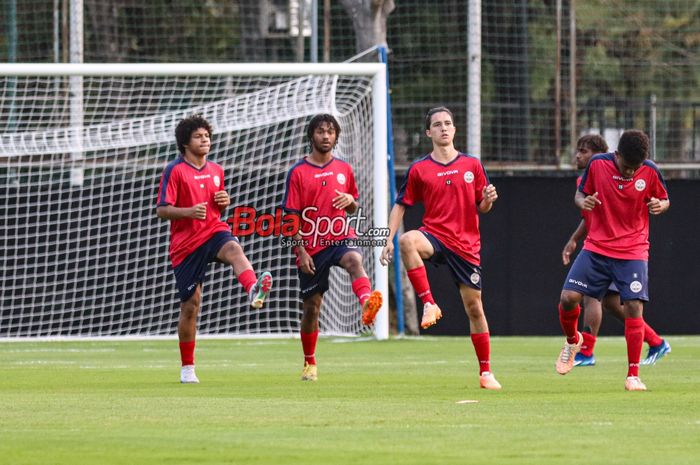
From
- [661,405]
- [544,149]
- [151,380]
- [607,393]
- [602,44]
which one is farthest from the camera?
[602,44]

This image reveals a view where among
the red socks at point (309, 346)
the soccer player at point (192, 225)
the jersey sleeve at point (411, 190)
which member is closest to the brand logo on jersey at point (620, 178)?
the jersey sleeve at point (411, 190)

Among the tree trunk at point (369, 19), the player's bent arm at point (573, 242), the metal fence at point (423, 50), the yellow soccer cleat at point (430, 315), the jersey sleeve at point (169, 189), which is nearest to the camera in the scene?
the yellow soccer cleat at point (430, 315)

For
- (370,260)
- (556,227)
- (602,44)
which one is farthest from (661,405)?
(602,44)

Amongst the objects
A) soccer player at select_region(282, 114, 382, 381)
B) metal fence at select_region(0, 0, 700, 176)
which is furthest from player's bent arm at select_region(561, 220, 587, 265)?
metal fence at select_region(0, 0, 700, 176)

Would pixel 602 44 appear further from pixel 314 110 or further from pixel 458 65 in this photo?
pixel 314 110

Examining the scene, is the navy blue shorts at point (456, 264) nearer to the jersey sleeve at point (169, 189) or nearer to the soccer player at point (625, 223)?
the soccer player at point (625, 223)

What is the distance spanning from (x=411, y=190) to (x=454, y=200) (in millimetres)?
360

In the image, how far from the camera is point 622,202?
10.4 m

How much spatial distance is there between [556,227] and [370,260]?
9.87 ft

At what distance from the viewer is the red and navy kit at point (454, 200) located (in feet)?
33.9

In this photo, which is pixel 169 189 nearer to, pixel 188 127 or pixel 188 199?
pixel 188 199

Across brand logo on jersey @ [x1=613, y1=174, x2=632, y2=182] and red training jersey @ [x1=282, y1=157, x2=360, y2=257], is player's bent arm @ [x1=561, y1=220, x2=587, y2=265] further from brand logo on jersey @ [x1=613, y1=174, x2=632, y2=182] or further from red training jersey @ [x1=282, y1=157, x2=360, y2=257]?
brand logo on jersey @ [x1=613, y1=174, x2=632, y2=182]

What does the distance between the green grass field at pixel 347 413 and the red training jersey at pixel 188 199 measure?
3.60 ft

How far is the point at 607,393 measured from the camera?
9742 millimetres
